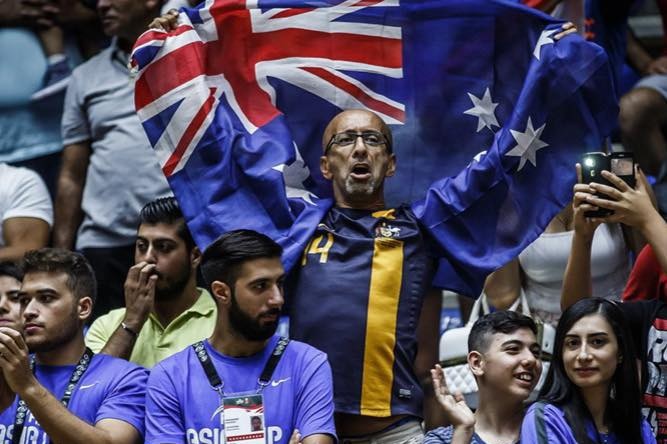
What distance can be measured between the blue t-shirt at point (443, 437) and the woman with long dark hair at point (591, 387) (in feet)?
0.83

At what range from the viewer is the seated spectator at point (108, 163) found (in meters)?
7.93

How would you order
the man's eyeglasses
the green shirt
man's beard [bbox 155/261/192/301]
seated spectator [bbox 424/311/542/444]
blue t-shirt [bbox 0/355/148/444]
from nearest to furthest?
blue t-shirt [bbox 0/355/148/444] < seated spectator [bbox 424/311/542/444] < the man's eyeglasses < the green shirt < man's beard [bbox 155/261/192/301]

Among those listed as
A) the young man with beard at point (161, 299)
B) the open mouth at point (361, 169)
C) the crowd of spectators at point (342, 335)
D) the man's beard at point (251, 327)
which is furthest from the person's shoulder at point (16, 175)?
the man's beard at point (251, 327)

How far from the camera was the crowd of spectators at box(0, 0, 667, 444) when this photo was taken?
5750mm

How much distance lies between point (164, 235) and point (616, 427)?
228cm

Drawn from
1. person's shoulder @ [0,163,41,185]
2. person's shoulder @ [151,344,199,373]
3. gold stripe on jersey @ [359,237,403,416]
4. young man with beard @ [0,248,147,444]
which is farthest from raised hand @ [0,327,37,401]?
person's shoulder @ [0,163,41,185]

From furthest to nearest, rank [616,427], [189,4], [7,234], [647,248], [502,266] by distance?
[189,4] < [7,234] < [502,266] < [647,248] < [616,427]

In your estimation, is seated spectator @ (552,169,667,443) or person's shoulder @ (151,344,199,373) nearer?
person's shoulder @ (151,344,199,373)

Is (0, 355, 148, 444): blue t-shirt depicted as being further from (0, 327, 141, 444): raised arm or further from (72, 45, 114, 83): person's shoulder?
(72, 45, 114, 83): person's shoulder

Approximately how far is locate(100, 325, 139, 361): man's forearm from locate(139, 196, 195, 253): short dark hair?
0.58m

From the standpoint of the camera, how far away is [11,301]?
22.5ft

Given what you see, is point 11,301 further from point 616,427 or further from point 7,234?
point 616,427

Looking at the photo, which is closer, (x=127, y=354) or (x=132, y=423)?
(x=132, y=423)

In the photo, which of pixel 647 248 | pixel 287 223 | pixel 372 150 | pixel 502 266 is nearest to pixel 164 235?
pixel 287 223
